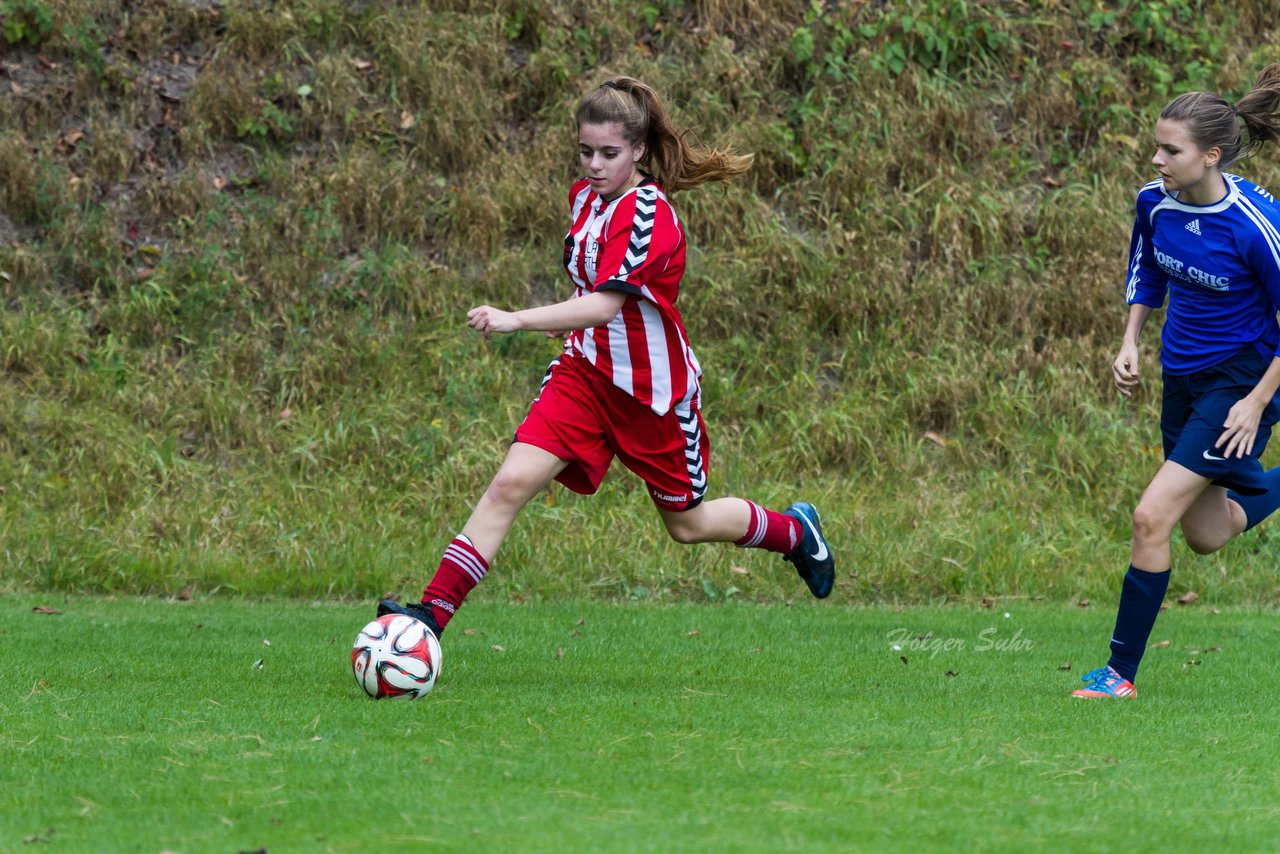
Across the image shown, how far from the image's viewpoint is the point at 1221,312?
201 inches

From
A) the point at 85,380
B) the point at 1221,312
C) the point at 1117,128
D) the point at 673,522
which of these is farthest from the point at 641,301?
the point at 1117,128

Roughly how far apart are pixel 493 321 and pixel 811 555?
7.36 ft

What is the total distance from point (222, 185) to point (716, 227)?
375cm

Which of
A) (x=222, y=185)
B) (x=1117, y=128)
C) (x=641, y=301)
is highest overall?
(x=641, y=301)

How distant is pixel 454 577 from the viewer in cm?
507

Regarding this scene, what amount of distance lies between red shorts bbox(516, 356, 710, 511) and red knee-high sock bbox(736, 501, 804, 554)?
1.51 feet

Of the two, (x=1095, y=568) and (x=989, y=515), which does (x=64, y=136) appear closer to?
(x=989, y=515)

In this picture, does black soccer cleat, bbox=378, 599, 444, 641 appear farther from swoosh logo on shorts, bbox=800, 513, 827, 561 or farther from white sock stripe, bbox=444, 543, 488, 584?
swoosh logo on shorts, bbox=800, 513, 827, 561

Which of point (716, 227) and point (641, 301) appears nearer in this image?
point (641, 301)

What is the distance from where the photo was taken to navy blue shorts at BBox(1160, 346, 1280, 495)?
5027 millimetres

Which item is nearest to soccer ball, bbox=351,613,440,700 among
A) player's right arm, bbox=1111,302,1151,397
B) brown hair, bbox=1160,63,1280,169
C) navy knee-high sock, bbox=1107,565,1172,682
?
navy knee-high sock, bbox=1107,565,1172,682

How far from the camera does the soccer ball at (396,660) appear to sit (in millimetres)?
4797

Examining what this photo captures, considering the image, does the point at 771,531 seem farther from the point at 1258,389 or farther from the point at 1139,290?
the point at 1258,389

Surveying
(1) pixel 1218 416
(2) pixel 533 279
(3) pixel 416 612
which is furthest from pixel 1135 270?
(2) pixel 533 279
